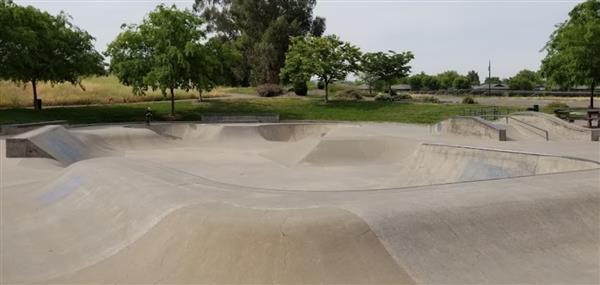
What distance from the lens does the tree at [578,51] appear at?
2927 cm

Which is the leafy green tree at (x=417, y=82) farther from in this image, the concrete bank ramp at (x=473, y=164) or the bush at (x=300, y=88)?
the concrete bank ramp at (x=473, y=164)

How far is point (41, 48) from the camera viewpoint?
30.6m

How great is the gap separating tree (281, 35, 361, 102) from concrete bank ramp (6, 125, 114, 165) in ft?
72.9

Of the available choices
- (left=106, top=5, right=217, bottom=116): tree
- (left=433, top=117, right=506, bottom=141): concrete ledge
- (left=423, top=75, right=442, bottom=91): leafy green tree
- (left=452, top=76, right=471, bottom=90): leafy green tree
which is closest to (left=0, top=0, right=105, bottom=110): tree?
(left=106, top=5, right=217, bottom=116): tree

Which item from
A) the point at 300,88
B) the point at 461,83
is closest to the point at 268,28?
the point at 300,88

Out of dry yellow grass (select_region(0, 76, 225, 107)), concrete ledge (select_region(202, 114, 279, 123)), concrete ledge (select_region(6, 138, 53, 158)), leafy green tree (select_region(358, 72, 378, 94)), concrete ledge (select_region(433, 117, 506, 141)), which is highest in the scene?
leafy green tree (select_region(358, 72, 378, 94))

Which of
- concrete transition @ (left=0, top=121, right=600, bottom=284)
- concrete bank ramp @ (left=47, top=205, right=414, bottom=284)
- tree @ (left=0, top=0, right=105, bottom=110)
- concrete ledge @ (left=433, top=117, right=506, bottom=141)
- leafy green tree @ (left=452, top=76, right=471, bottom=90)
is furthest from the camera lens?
leafy green tree @ (left=452, top=76, right=471, bottom=90)

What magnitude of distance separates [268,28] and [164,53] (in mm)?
24350

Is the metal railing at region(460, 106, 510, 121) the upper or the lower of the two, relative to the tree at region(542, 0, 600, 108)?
lower

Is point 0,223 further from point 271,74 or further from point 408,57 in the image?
point 271,74

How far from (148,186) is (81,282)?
275 cm

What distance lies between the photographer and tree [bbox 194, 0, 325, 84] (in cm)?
5516

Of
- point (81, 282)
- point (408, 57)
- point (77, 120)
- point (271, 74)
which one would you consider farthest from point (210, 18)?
point (81, 282)

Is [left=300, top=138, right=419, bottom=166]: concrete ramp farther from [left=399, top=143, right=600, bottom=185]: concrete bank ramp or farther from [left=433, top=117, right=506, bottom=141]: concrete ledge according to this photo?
[left=433, top=117, right=506, bottom=141]: concrete ledge
